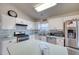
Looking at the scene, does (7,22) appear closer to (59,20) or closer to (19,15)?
(19,15)

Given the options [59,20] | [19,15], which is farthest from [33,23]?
[59,20]

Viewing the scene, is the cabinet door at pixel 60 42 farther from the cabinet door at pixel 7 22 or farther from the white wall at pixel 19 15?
the cabinet door at pixel 7 22

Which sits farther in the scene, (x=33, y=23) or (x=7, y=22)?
(x=33, y=23)

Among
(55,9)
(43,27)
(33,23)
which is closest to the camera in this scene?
(55,9)

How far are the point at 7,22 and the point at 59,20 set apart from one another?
65.1 inches

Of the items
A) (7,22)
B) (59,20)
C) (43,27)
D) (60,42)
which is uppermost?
(59,20)

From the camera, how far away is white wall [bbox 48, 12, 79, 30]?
2550 mm

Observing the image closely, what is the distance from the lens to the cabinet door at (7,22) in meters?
2.33

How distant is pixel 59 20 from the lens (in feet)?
→ 9.16

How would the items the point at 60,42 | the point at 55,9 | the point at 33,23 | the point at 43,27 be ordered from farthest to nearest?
1. the point at 33,23
2. the point at 43,27
3. the point at 60,42
4. the point at 55,9

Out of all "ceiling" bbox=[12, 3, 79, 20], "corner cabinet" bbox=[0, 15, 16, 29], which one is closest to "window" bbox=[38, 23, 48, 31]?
"ceiling" bbox=[12, 3, 79, 20]

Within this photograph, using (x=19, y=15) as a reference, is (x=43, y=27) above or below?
below

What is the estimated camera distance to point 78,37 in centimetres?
262
